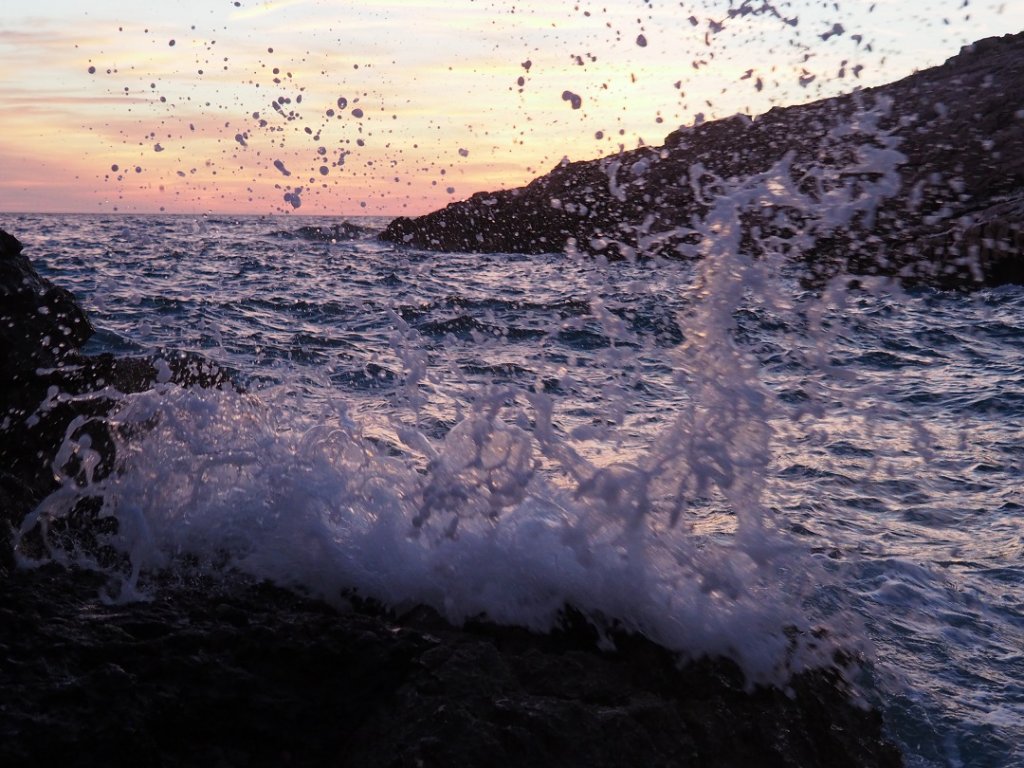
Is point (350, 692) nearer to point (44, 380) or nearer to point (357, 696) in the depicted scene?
point (357, 696)

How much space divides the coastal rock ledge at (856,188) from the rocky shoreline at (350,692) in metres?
2.28

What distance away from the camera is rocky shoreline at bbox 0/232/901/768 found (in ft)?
5.97

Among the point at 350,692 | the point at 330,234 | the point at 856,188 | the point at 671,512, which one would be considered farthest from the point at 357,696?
the point at 330,234

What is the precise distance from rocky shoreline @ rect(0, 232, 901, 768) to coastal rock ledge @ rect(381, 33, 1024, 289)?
2284mm

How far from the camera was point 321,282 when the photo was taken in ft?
51.1

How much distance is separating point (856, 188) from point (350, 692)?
3858 mm

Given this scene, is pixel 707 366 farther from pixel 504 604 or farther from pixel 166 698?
pixel 166 698

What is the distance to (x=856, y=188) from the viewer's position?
15.3 ft

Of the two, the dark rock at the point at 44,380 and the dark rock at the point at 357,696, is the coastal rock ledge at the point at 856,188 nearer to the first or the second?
the dark rock at the point at 357,696

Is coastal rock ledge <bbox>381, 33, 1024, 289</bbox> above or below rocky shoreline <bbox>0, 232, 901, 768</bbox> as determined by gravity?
above

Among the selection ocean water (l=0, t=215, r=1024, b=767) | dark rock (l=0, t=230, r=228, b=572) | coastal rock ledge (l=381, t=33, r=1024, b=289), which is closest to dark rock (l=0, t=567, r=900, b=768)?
ocean water (l=0, t=215, r=1024, b=767)

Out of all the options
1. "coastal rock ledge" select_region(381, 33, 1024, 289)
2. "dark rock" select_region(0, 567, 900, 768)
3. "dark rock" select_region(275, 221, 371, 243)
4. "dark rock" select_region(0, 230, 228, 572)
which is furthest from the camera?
"dark rock" select_region(275, 221, 371, 243)

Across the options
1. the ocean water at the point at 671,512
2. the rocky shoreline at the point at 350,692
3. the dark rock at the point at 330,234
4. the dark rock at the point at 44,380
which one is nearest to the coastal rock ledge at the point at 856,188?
the ocean water at the point at 671,512

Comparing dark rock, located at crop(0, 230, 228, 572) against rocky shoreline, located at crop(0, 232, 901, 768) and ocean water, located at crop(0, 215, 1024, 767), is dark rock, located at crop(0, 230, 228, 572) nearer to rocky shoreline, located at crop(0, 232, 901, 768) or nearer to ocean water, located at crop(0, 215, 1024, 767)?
ocean water, located at crop(0, 215, 1024, 767)
